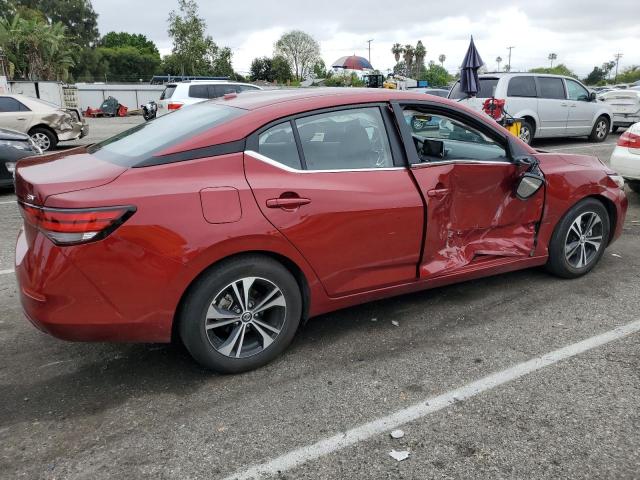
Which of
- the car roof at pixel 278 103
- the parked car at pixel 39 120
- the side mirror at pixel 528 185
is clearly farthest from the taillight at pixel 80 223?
the parked car at pixel 39 120

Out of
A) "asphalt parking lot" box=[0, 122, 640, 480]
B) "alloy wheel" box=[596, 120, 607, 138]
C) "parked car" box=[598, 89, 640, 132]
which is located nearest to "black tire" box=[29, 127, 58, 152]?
"asphalt parking lot" box=[0, 122, 640, 480]

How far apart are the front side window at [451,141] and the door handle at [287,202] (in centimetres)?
114

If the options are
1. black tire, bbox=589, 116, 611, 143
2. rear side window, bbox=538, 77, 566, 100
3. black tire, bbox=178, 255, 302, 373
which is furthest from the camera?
black tire, bbox=589, 116, 611, 143

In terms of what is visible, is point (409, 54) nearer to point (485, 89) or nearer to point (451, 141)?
point (485, 89)

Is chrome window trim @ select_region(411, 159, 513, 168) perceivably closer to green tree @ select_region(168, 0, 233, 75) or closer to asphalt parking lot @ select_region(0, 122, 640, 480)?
asphalt parking lot @ select_region(0, 122, 640, 480)

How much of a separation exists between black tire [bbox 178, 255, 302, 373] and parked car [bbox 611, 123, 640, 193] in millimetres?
5510

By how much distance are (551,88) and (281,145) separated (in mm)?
11503

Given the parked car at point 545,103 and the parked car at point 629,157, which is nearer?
the parked car at point 629,157

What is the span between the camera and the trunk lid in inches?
106

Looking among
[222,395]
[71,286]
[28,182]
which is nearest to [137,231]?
[71,286]

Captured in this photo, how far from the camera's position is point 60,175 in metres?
2.87

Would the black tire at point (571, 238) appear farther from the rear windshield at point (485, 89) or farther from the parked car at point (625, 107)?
the parked car at point (625, 107)

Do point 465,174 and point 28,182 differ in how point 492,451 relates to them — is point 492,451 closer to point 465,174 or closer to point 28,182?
point 465,174

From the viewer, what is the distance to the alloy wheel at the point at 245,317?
9.77ft
